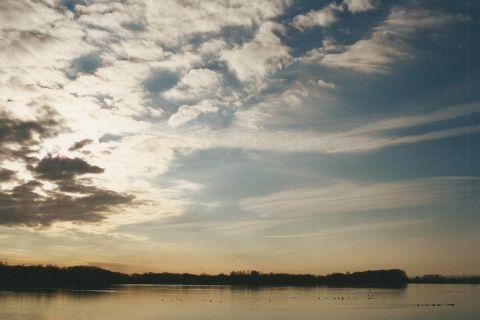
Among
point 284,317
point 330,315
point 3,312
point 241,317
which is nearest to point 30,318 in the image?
point 3,312

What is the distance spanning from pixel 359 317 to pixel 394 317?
194 inches

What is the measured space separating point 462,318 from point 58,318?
5487cm

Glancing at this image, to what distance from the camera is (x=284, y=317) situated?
206ft

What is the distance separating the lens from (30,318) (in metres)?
55.5

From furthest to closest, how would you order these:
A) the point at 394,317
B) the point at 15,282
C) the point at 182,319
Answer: the point at 15,282, the point at 394,317, the point at 182,319

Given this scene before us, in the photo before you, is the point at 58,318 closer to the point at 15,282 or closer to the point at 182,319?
A: the point at 182,319

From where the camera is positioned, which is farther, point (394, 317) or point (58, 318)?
point (394, 317)

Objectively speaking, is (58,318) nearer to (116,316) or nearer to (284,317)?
(116,316)

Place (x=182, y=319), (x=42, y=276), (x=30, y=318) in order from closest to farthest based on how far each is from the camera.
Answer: (x=30, y=318) < (x=182, y=319) < (x=42, y=276)

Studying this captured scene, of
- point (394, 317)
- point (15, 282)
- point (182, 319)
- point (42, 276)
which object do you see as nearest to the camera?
point (182, 319)

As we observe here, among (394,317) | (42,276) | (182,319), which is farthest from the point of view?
(42,276)

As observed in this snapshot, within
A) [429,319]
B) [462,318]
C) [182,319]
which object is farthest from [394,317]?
[182,319]

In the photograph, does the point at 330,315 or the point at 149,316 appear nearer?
the point at 149,316

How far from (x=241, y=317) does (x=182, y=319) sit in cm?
865
